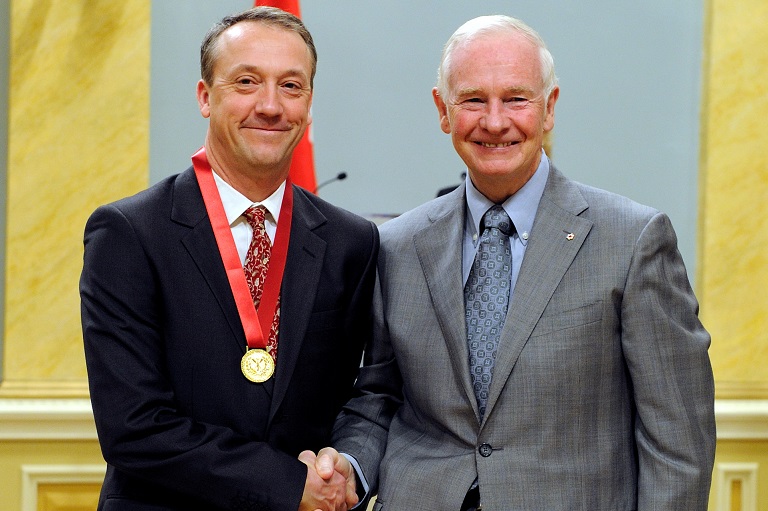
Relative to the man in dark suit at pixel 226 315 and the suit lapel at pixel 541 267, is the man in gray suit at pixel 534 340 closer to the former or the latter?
the suit lapel at pixel 541 267

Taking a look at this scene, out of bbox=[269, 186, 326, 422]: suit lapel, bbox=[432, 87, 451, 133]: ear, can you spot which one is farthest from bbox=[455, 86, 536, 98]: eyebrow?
bbox=[269, 186, 326, 422]: suit lapel

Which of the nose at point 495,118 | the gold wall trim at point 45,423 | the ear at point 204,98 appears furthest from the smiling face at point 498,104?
the gold wall trim at point 45,423

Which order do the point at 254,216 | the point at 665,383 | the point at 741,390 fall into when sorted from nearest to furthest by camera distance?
1. the point at 665,383
2. the point at 254,216
3. the point at 741,390

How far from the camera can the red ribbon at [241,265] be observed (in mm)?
2422

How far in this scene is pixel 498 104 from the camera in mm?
2467

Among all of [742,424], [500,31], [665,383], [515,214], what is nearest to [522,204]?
[515,214]

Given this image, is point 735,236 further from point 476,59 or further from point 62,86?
point 62,86

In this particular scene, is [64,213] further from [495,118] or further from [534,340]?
[534,340]

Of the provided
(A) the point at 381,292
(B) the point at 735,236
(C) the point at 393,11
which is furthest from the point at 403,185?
(A) the point at 381,292

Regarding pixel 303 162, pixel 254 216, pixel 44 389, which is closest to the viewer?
pixel 254 216

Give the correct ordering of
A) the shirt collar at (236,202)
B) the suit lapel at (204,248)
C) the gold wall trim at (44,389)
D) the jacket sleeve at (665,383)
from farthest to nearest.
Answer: the gold wall trim at (44,389)
the shirt collar at (236,202)
the suit lapel at (204,248)
the jacket sleeve at (665,383)

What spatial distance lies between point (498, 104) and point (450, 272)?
0.44 meters

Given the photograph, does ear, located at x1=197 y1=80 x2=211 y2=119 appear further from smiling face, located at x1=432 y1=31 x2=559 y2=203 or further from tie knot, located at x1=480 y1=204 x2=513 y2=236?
tie knot, located at x1=480 y1=204 x2=513 y2=236

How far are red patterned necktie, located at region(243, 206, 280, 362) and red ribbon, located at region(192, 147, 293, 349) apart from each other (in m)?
0.02
